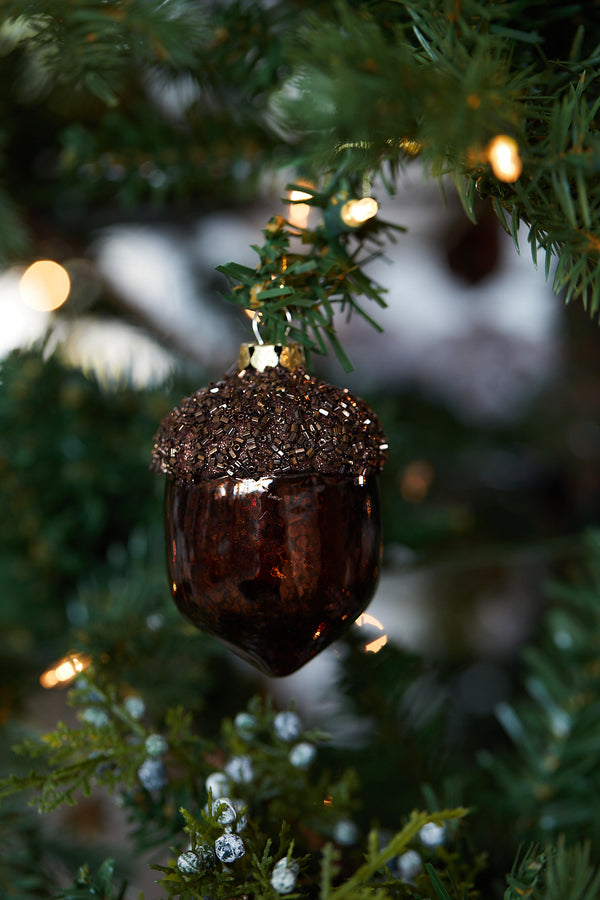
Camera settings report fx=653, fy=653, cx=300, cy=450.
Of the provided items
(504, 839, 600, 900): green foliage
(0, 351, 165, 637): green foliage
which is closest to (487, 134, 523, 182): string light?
(504, 839, 600, 900): green foliage

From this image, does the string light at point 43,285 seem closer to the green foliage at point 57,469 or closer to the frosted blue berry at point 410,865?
the green foliage at point 57,469

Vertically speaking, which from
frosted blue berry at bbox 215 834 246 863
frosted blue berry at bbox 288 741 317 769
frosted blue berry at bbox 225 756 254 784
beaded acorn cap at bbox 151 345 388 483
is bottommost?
frosted blue berry at bbox 288 741 317 769

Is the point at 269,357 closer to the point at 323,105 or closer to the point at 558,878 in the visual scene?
the point at 323,105

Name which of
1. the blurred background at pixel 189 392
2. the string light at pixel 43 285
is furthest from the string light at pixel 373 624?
the string light at pixel 43 285

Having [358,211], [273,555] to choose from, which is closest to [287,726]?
[273,555]

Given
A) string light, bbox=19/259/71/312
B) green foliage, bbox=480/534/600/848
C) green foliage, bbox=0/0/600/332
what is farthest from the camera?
string light, bbox=19/259/71/312

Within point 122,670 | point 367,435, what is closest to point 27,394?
point 122,670

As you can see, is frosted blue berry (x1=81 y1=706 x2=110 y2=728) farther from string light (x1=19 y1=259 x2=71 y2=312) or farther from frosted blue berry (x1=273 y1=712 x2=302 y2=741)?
string light (x1=19 y1=259 x2=71 y2=312)

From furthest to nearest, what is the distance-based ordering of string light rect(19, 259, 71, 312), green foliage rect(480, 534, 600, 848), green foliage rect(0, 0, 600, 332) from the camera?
string light rect(19, 259, 71, 312) → green foliage rect(480, 534, 600, 848) → green foliage rect(0, 0, 600, 332)
